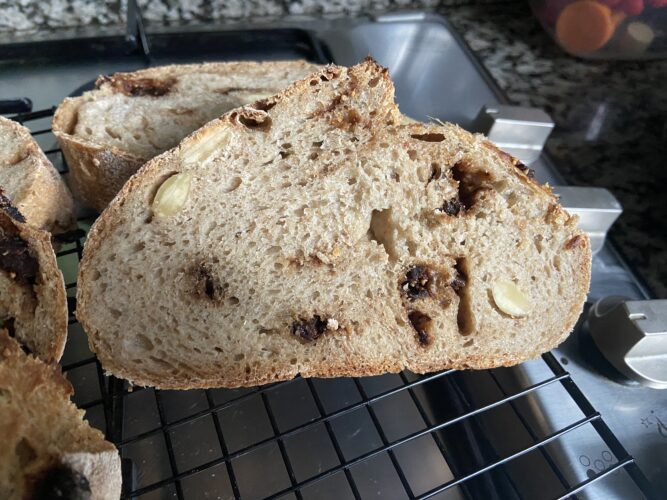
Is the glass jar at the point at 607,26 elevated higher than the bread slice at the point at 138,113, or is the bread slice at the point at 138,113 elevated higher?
the bread slice at the point at 138,113

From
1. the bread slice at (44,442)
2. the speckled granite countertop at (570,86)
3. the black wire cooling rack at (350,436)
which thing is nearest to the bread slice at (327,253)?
the black wire cooling rack at (350,436)

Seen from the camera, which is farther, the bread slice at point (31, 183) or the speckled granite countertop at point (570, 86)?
the speckled granite countertop at point (570, 86)

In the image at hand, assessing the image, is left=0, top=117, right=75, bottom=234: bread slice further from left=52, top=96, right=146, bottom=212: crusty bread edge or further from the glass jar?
the glass jar

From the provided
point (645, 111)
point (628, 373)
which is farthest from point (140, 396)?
point (645, 111)

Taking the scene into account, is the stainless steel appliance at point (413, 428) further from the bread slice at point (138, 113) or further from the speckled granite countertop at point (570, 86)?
the speckled granite countertop at point (570, 86)

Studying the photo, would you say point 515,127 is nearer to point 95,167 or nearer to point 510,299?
point 510,299

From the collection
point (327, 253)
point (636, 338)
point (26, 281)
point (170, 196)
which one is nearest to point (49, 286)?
point (26, 281)
